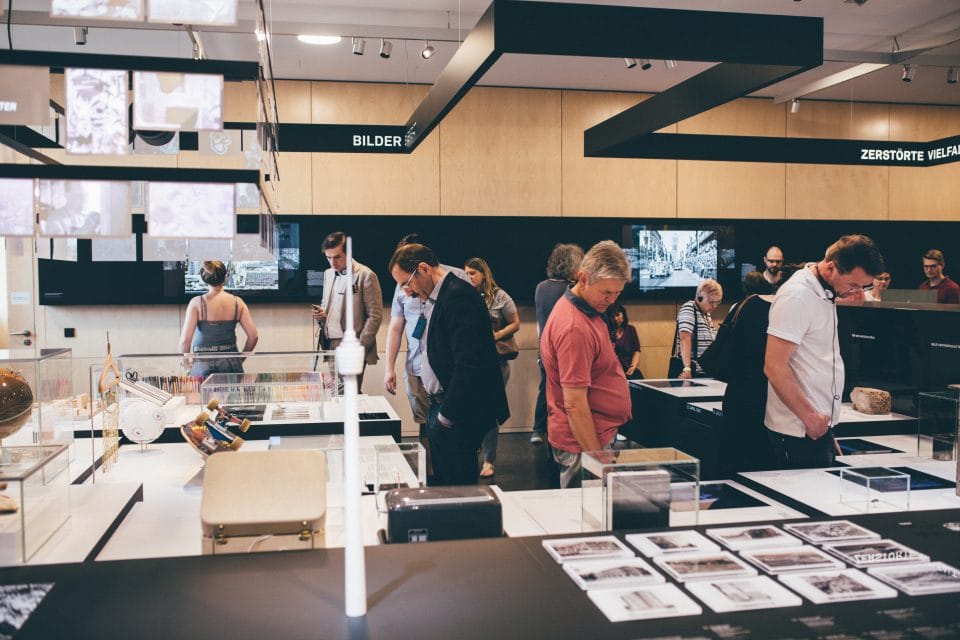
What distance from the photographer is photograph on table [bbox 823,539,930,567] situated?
1.49m

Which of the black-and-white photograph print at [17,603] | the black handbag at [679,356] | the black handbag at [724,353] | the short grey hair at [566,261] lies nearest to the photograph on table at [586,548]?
the black-and-white photograph print at [17,603]

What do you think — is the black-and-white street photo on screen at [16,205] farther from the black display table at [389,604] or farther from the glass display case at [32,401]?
the black display table at [389,604]

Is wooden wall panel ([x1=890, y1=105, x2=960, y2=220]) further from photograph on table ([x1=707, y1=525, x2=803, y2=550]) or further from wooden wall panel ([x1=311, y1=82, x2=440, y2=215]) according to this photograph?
photograph on table ([x1=707, y1=525, x2=803, y2=550])

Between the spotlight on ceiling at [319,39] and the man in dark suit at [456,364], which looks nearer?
the man in dark suit at [456,364]

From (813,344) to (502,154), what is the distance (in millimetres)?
4511

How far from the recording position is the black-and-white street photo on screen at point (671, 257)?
23.6 feet

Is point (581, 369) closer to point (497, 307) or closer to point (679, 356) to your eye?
point (497, 307)

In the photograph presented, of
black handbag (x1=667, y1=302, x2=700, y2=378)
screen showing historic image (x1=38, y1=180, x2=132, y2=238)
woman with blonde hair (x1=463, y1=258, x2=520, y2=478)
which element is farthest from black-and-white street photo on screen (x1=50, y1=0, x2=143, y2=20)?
black handbag (x1=667, y1=302, x2=700, y2=378)

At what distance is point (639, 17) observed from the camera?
2418 mm

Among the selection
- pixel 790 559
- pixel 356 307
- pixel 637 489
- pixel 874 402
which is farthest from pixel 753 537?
pixel 356 307

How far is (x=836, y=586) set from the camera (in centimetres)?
137

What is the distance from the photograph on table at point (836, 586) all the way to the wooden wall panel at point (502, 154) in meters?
5.73

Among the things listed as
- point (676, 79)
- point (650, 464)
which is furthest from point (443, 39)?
point (650, 464)

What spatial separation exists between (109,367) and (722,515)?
226 centimetres
